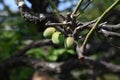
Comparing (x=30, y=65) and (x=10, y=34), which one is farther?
(x=10, y=34)

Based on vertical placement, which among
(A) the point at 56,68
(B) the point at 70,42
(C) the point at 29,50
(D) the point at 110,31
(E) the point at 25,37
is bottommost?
(B) the point at 70,42

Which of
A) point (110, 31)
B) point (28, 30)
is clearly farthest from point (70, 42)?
point (28, 30)

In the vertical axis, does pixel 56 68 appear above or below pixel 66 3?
below

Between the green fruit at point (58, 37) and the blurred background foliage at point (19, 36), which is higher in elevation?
the blurred background foliage at point (19, 36)

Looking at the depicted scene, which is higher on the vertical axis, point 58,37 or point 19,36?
point 19,36

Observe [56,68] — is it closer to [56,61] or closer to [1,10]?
[56,61]

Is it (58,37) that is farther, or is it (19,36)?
(19,36)

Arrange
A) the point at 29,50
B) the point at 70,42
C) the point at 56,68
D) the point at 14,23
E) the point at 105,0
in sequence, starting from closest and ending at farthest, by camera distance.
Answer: the point at 70,42 < the point at 105,0 < the point at 56,68 < the point at 29,50 < the point at 14,23

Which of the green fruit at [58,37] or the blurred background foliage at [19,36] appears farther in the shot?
the blurred background foliage at [19,36]

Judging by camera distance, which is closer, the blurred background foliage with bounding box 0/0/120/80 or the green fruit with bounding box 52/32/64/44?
the green fruit with bounding box 52/32/64/44

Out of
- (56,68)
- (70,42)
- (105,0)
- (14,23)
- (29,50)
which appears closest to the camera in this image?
(70,42)

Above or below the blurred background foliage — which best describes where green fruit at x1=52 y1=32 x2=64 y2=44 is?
below
